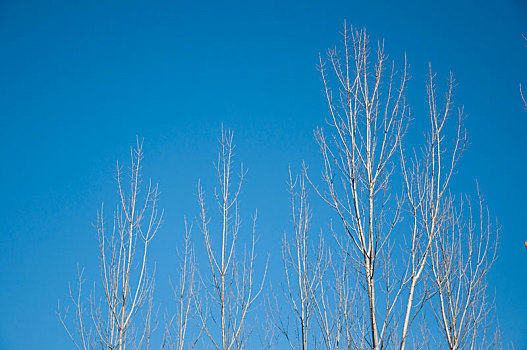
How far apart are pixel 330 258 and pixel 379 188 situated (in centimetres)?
278

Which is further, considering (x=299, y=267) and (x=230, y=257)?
(x=299, y=267)

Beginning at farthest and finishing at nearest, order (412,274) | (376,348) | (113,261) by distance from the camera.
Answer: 1. (113,261)
2. (412,274)
3. (376,348)

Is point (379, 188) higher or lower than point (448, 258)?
lower

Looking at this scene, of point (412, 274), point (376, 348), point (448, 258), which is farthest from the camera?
point (448, 258)

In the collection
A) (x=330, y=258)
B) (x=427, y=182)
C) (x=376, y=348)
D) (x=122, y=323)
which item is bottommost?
(x=376, y=348)

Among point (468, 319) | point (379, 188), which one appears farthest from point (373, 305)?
point (468, 319)

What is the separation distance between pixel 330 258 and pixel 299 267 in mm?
630

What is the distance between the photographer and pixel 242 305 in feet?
18.6

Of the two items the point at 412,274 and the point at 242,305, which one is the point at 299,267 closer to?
the point at 242,305

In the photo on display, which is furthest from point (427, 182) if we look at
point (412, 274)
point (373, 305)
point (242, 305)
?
point (242, 305)

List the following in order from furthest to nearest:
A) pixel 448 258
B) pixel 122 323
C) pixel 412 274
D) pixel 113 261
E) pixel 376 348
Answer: pixel 448 258 < pixel 113 261 < pixel 122 323 < pixel 412 274 < pixel 376 348

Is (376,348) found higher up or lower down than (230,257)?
lower down

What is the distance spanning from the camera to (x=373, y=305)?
10.6 feet

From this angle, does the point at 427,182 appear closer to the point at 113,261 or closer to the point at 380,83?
the point at 380,83
